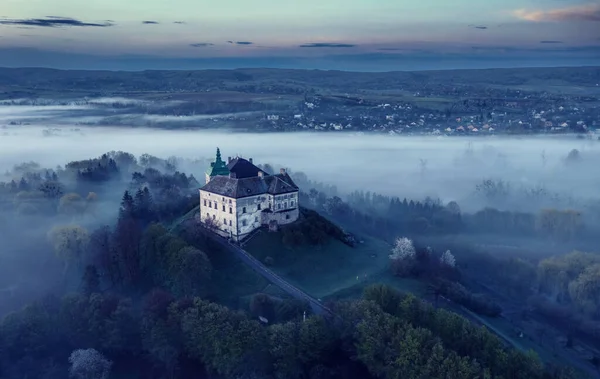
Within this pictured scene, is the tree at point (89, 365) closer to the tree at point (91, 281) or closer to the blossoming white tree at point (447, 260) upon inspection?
the tree at point (91, 281)

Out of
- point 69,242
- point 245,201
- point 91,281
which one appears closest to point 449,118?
point 245,201

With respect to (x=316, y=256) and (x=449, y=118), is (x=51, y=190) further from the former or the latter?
(x=449, y=118)

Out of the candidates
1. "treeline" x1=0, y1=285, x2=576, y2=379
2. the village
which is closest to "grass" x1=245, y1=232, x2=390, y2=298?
"treeline" x1=0, y1=285, x2=576, y2=379

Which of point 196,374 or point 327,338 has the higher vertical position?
point 327,338

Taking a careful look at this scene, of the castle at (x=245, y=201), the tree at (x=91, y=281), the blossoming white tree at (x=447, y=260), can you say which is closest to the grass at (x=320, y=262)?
the castle at (x=245, y=201)

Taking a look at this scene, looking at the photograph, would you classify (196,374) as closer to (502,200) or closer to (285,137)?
(502,200)

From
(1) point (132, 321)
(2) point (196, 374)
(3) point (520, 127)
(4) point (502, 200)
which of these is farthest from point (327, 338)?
→ (3) point (520, 127)

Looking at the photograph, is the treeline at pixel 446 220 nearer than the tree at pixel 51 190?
Yes
